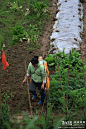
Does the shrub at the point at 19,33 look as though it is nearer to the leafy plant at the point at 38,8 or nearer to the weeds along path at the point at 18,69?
the weeds along path at the point at 18,69

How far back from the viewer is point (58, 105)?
15.1ft

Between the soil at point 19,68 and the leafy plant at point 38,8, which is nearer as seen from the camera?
the soil at point 19,68

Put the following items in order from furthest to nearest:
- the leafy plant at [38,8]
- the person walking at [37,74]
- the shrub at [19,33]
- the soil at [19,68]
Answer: the leafy plant at [38,8] → the shrub at [19,33] → the soil at [19,68] → the person walking at [37,74]

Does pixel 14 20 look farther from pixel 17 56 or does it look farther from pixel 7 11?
pixel 17 56

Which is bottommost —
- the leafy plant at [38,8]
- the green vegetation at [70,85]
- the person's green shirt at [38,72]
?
the green vegetation at [70,85]

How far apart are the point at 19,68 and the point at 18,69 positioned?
0.20 feet

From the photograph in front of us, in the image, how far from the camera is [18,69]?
628cm

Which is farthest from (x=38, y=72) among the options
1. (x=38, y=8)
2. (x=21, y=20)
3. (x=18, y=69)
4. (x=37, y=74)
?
(x=38, y=8)

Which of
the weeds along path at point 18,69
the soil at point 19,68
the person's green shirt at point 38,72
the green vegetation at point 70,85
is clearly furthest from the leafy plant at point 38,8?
the person's green shirt at point 38,72

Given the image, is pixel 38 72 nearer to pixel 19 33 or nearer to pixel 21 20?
pixel 19 33

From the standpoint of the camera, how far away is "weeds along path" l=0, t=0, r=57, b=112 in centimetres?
502

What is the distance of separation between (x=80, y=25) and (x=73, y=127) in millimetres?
6126

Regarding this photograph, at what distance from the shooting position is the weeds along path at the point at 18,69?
5.02 m

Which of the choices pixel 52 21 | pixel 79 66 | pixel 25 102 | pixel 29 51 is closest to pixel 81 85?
pixel 79 66
